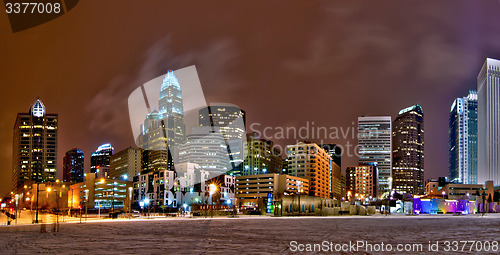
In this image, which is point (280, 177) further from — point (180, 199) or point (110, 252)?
point (110, 252)

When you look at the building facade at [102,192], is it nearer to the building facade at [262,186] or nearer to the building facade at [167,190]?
the building facade at [167,190]

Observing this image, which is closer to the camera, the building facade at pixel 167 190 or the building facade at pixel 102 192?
the building facade at pixel 167 190

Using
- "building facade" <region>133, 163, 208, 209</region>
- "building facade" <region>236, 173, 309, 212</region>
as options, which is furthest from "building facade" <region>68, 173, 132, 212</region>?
"building facade" <region>236, 173, 309, 212</region>

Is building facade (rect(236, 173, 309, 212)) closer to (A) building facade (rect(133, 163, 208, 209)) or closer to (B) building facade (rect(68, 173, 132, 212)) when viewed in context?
(A) building facade (rect(133, 163, 208, 209))

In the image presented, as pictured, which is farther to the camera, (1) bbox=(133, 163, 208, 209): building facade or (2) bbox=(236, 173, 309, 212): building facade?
(2) bbox=(236, 173, 309, 212): building facade

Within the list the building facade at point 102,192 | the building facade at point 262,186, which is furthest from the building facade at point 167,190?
the building facade at point 262,186

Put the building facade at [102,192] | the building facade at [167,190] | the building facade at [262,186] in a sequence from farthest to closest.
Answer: the building facade at [262,186] → the building facade at [102,192] → the building facade at [167,190]

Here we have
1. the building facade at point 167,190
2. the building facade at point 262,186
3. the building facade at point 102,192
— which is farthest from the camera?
the building facade at point 262,186

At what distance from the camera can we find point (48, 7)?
82.9 ft

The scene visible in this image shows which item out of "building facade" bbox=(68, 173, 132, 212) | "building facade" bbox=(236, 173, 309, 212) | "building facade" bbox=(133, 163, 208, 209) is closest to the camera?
"building facade" bbox=(133, 163, 208, 209)

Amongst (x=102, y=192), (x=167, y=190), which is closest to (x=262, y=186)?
(x=167, y=190)

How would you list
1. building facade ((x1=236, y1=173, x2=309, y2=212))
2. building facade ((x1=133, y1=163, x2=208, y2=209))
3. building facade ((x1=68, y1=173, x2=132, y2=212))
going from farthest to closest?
building facade ((x1=236, y1=173, x2=309, y2=212)) < building facade ((x1=68, y1=173, x2=132, y2=212)) < building facade ((x1=133, y1=163, x2=208, y2=209))

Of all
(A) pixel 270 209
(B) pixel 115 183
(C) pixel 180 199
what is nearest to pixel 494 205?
(A) pixel 270 209

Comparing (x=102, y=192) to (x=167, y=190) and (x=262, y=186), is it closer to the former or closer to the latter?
(x=167, y=190)
